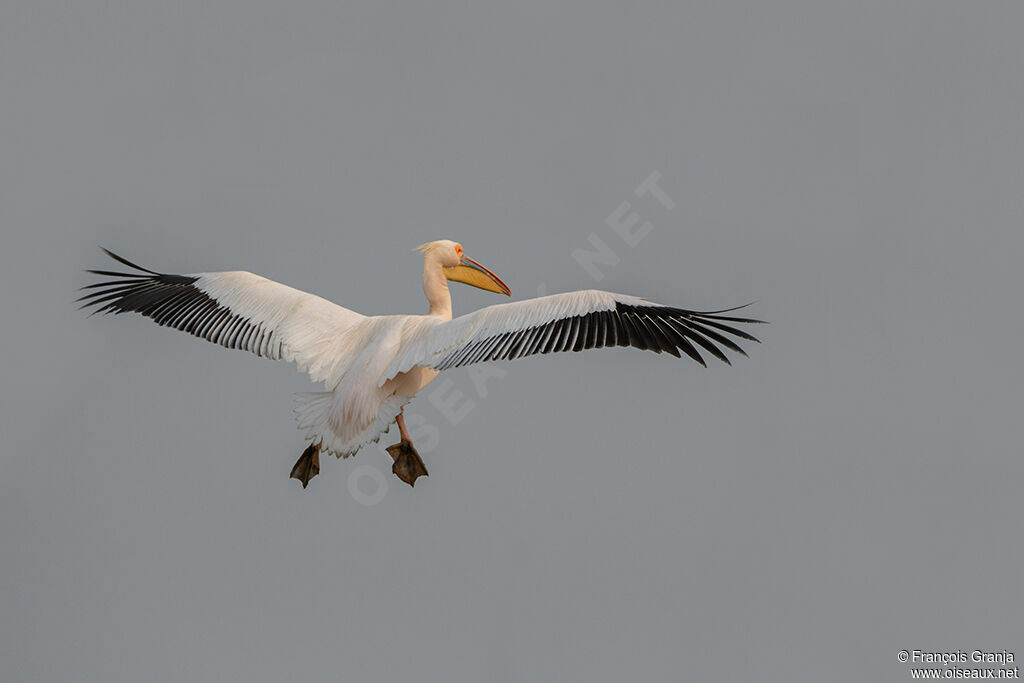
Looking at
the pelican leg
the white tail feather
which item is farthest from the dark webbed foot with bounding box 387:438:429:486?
the white tail feather

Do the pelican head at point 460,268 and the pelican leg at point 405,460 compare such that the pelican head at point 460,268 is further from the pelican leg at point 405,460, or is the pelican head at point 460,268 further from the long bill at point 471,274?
the pelican leg at point 405,460

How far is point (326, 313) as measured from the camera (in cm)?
998

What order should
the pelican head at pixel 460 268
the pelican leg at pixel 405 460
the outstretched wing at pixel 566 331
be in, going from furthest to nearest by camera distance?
1. the pelican head at pixel 460 268
2. the pelican leg at pixel 405 460
3. the outstretched wing at pixel 566 331

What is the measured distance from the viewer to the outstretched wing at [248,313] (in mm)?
9734

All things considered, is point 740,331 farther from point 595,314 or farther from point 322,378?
point 322,378

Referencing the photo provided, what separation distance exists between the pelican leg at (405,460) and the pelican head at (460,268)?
1.25 metres

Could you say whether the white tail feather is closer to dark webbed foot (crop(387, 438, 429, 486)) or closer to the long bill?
dark webbed foot (crop(387, 438, 429, 486))

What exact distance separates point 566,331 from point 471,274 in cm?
123

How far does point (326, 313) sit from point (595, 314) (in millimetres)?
2181

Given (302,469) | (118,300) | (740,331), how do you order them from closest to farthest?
1. (740,331)
2. (302,469)
3. (118,300)

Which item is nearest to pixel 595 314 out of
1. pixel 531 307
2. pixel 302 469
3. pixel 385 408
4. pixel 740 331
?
pixel 531 307

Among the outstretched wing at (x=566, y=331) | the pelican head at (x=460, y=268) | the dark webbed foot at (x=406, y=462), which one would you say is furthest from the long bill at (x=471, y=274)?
the dark webbed foot at (x=406, y=462)

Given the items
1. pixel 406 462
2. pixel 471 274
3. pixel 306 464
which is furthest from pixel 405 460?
pixel 471 274

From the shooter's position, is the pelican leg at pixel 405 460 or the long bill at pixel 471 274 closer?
the pelican leg at pixel 405 460
